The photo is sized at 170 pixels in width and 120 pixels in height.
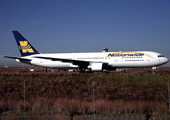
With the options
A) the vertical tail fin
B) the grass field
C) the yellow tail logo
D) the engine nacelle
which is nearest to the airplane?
the engine nacelle

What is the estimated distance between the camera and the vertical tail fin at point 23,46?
38.9 m

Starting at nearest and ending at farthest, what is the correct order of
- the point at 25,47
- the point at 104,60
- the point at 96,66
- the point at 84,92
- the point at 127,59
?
the point at 84,92 → the point at 96,66 → the point at 127,59 → the point at 104,60 → the point at 25,47

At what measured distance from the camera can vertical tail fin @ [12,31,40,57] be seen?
38.9 m

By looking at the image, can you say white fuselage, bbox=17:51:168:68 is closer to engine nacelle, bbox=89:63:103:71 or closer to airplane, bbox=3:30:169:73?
airplane, bbox=3:30:169:73

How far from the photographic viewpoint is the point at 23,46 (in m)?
39.0

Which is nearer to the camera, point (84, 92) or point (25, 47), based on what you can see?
point (84, 92)

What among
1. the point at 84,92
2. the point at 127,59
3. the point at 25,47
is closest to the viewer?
the point at 84,92

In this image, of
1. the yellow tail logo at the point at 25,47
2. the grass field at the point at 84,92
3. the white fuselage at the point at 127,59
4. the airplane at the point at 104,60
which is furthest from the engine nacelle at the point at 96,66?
the yellow tail logo at the point at 25,47

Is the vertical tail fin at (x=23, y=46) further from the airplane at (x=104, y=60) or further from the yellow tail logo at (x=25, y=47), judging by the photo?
the airplane at (x=104, y=60)

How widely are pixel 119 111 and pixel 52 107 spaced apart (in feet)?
16.0

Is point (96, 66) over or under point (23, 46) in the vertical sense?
under

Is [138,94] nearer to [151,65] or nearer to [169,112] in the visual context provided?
[169,112]

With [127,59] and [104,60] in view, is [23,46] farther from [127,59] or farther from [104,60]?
[127,59]

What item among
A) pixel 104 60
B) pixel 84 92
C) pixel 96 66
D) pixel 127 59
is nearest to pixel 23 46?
pixel 96 66
